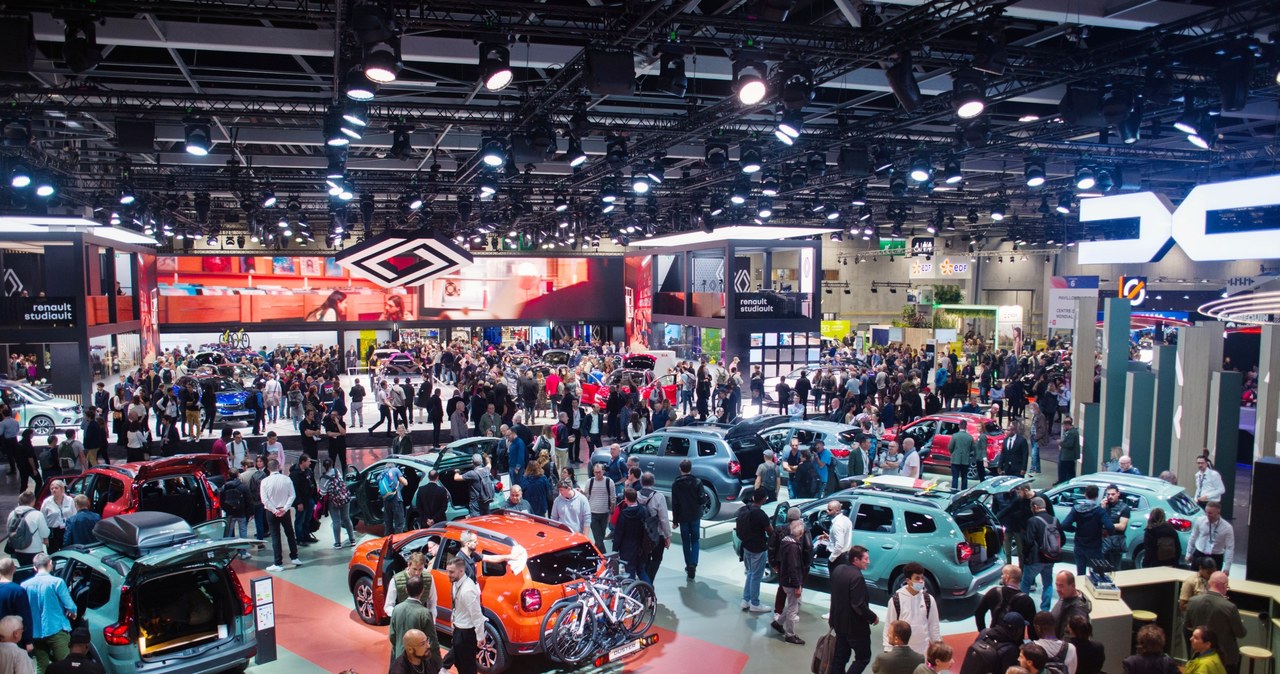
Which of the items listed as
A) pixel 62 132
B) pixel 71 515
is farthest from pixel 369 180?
pixel 71 515

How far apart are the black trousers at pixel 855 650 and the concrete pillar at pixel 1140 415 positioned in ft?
30.7

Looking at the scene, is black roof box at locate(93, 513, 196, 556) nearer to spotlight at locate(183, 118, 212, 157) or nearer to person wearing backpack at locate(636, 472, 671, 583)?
person wearing backpack at locate(636, 472, 671, 583)

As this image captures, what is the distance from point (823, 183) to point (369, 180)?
11.5 metres

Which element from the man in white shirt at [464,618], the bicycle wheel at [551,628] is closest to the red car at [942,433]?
the bicycle wheel at [551,628]

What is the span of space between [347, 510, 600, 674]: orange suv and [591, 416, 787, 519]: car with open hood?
Answer: 13.8 feet

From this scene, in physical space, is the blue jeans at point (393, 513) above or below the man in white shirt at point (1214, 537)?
below

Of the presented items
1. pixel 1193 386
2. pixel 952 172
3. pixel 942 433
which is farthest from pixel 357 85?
pixel 1193 386

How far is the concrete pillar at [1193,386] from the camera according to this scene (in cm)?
1294

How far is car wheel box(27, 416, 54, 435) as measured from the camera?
19266 millimetres

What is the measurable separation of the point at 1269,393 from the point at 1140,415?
2022 millimetres

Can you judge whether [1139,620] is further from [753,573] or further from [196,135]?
[196,135]

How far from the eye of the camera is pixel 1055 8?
33.4 ft

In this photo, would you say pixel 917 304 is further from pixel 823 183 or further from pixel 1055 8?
pixel 1055 8

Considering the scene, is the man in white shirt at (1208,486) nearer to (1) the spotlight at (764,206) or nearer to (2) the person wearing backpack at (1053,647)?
(2) the person wearing backpack at (1053,647)
